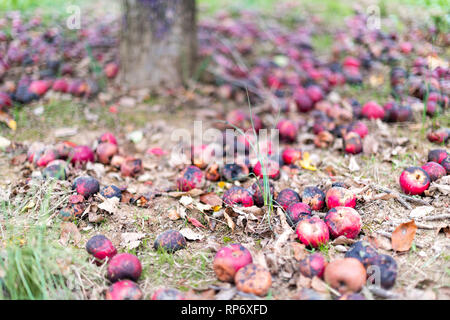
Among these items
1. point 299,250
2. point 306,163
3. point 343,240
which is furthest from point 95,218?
point 306,163

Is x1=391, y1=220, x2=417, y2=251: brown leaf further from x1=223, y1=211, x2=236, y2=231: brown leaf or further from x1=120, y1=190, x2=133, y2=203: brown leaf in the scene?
x1=120, y1=190, x2=133, y2=203: brown leaf

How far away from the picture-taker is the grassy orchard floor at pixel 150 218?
2246 mm

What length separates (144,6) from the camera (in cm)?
479

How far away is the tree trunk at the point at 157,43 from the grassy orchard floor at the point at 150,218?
39 centimetres

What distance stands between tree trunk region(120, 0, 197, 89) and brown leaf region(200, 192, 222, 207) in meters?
2.42

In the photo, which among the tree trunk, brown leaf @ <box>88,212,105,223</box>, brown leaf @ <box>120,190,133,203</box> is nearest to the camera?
brown leaf @ <box>88,212,105,223</box>

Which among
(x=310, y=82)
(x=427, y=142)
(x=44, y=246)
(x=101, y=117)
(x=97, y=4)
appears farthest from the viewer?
(x=97, y=4)

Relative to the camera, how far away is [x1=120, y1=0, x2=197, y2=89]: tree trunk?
4840 millimetres

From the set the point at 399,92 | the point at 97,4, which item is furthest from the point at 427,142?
the point at 97,4

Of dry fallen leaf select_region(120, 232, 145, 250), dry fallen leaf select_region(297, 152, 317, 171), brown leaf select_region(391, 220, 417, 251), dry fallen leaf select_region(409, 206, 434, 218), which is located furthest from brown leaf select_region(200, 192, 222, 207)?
dry fallen leaf select_region(409, 206, 434, 218)

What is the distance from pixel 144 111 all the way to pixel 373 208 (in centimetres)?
304

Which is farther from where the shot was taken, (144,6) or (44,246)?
(144,6)

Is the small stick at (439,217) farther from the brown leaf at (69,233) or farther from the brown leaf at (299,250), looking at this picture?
the brown leaf at (69,233)

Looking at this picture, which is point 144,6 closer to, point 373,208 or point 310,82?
point 310,82
